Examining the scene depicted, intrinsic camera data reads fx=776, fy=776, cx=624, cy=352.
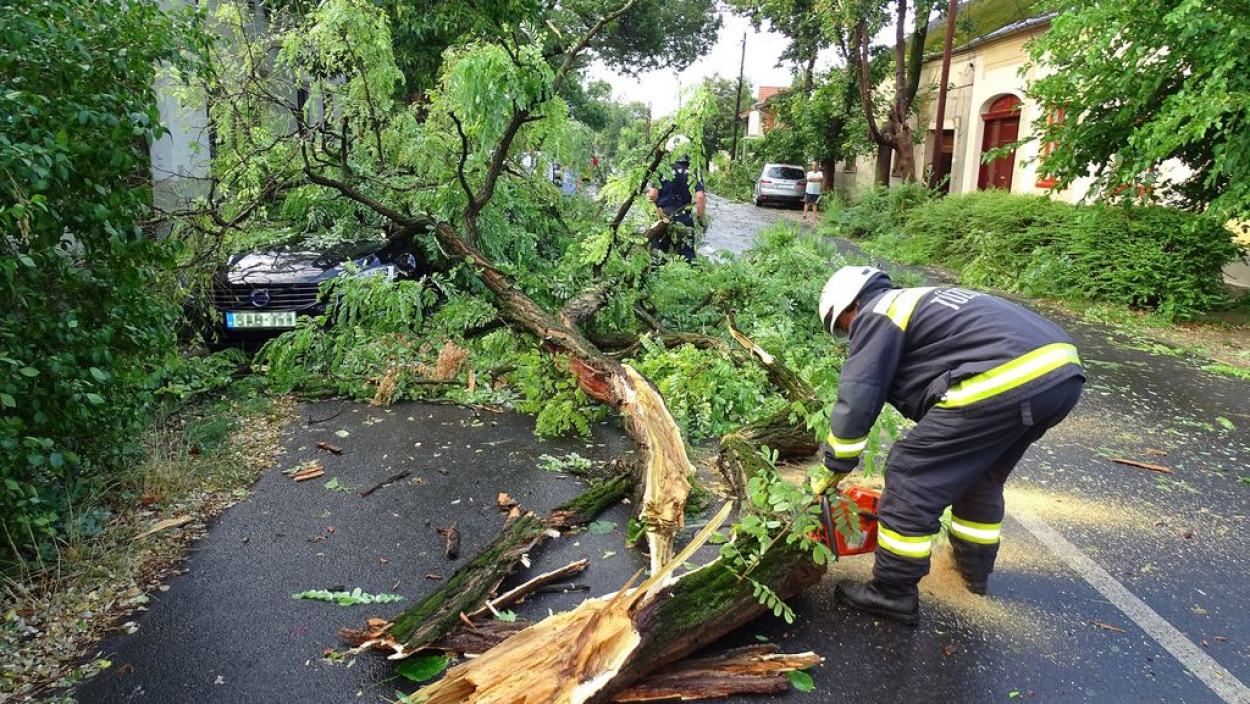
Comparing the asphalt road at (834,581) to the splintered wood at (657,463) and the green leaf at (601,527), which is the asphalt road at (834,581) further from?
the splintered wood at (657,463)

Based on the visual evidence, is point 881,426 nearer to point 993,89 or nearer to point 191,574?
point 191,574

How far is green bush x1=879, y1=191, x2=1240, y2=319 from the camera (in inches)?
375

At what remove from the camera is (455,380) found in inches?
234

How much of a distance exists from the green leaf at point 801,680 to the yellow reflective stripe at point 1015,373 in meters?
1.14

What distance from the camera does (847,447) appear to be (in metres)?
3.00

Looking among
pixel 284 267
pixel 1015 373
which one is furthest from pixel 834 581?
pixel 284 267

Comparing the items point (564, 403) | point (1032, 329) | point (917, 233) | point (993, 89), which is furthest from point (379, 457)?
point (993, 89)

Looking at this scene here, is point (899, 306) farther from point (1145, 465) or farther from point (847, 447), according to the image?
point (1145, 465)

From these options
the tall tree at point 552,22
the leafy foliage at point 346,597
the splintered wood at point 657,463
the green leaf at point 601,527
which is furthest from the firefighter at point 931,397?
the tall tree at point 552,22

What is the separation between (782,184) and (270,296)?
86.5 feet

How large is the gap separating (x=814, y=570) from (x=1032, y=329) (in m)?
1.27

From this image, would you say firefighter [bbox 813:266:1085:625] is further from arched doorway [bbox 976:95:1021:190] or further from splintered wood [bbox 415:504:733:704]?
arched doorway [bbox 976:95:1021:190]

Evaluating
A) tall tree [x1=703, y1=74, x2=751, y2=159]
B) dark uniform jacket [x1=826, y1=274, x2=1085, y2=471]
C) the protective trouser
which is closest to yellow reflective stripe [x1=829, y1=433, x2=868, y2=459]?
dark uniform jacket [x1=826, y1=274, x2=1085, y2=471]

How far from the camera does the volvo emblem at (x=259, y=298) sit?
6.27 metres
